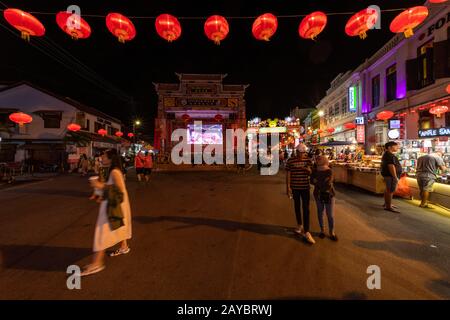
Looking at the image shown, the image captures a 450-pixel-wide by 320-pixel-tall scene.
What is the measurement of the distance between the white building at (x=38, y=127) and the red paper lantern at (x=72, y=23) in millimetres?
17277

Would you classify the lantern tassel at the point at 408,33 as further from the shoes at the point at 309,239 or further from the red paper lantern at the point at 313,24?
the shoes at the point at 309,239

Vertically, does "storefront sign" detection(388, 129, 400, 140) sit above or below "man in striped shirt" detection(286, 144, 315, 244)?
above

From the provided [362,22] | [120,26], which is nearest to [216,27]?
[120,26]

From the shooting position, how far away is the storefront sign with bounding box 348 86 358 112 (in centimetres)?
1962

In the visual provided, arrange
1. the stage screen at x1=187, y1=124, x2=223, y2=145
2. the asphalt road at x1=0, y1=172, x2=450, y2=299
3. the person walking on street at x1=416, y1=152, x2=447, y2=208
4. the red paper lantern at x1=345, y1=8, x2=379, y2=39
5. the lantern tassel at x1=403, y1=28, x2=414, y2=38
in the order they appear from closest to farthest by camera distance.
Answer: the asphalt road at x1=0, y1=172, x2=450, y2=299 < the red paper lantern at x1=345, y1=8, x2=379, y2=39 < the lantern tassel at x1=403, y1=28, x2=414, y2=38 < the person walking on street at x1=416, y1=152, x2=447, y2=208 < the stage screen at x1=187, y1=124, x2=223, y2=145

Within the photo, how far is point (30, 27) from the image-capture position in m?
5.63

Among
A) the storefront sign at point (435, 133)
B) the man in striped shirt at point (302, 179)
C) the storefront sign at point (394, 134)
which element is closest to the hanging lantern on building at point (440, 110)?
the storefront sign at point (435, 133)

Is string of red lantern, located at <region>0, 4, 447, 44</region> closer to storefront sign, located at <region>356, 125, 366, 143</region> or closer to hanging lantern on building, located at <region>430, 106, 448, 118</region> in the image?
hanging lantern on building, located at <region>430, 106, 448, 118</region>

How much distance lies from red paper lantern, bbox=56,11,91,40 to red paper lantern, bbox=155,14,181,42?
1987 millimetres

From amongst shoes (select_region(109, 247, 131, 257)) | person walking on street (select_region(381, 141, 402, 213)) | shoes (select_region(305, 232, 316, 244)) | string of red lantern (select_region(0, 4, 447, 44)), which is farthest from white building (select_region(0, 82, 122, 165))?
person walking on street (select_region(381, 141, 402, 213))

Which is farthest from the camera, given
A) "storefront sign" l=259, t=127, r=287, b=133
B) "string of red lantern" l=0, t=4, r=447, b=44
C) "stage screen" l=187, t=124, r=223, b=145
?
"storefront sign" l=259, t=127, r=287, b=133

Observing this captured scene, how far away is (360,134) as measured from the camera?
697 inches
